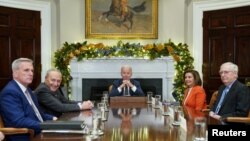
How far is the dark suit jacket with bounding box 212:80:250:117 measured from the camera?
10.4 feet

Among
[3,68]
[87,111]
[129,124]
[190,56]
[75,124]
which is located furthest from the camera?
Result: [190,56]

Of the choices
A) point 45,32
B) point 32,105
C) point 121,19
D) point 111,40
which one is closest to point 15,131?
point 32,105

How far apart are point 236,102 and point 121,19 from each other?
4422mm

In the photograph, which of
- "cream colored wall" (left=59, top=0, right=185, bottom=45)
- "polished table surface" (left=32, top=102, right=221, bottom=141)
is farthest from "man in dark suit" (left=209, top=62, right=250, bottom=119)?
"cream colored wall" (left=59, top=0, right=185, bottom=45)

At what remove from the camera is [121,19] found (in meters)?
7.33

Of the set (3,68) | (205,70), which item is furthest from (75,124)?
(205,70)

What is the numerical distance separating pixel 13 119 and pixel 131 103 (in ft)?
5.85

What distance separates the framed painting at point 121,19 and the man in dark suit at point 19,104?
449 centimetres

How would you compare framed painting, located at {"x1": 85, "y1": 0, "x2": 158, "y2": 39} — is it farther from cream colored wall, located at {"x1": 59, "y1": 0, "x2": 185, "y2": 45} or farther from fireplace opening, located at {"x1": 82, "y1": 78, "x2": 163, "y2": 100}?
fireplace opening, located at {"x1": 82, "y1": 78, "x2": 163, "y2": 100}

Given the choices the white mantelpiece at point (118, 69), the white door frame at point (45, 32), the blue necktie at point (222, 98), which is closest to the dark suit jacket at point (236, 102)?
the blue necktie at point (222, 98)

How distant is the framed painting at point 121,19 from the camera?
7.29 meters

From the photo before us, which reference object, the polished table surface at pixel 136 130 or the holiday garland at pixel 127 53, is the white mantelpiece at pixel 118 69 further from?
the polished table surface at pixel 136 130

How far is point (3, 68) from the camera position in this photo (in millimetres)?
6410

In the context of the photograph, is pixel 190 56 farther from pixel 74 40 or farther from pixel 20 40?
pixel 20 40
